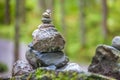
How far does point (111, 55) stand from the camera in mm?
8328

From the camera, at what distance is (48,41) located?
27.4 ft

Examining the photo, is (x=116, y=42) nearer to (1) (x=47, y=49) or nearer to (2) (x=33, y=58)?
(1) (x=47, y=49)

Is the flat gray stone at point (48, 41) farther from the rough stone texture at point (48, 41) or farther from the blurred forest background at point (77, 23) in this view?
the blurred forest background at point (77, 23)

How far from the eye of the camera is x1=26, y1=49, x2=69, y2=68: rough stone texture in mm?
8305

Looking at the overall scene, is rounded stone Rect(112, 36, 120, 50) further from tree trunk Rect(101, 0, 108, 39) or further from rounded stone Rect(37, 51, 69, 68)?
tree trunk Rect(101, 0, 108, 39)

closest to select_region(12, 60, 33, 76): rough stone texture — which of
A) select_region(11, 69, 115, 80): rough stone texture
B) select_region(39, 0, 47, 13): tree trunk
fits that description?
select_region(11, 69, 115, 80): rough stone texture

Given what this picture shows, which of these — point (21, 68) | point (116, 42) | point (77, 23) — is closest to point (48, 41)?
point (21, 68)

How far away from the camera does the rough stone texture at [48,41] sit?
836 centimetres

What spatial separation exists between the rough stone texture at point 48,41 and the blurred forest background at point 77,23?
17.6 meters

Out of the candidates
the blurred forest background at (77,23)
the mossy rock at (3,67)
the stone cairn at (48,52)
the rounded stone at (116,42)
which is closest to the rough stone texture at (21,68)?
the stone cairn at (48,52)

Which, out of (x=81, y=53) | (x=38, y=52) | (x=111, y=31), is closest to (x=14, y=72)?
(x=38, y=52)

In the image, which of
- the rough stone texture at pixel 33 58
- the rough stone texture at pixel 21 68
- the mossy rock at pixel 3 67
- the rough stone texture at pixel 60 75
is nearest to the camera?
the rough stone texture at pixel 60 75

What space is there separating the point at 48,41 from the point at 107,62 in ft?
4.15

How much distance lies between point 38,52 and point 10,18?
96.0ft
